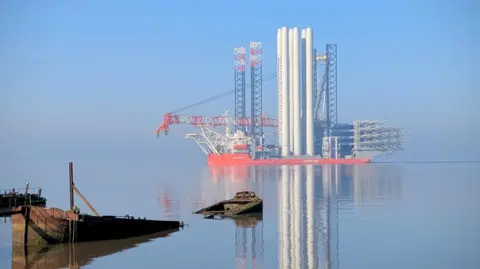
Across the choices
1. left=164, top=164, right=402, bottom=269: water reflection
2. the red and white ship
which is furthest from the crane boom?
left=164, top=164, right=402, bottom=269: water reflection

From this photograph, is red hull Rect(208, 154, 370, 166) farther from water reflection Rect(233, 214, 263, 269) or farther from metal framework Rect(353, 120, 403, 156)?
water reflection Rect(233, 214, 263, 269)

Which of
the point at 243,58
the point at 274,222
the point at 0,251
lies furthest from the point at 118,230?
the point at 243,58

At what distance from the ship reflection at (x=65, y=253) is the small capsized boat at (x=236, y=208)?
8.51 metres

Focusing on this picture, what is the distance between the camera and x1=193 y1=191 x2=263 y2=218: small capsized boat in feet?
100

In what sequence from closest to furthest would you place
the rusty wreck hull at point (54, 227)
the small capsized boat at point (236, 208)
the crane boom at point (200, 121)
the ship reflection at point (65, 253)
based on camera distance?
the ship reflection at point (65, 253), the rusty wreck hull at point (54, 227), the small capsized boat at point (236, 208), the crane boom at point (200, 121)

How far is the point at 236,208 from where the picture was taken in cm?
3134

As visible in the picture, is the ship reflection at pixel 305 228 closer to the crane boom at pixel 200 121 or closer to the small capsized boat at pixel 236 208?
the small capsized boat at pixel 236 208

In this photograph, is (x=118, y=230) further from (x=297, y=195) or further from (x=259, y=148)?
(x=259, y=148)

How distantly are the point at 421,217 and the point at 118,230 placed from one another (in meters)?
14.5

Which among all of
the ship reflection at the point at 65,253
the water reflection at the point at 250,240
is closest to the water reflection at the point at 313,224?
the water reflection at the point at 250,240

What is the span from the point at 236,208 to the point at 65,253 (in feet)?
40.8

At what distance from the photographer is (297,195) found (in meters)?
44.1

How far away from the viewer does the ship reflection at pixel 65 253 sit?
735 inches

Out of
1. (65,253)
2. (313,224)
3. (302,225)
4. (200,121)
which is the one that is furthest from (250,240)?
(200,121)
